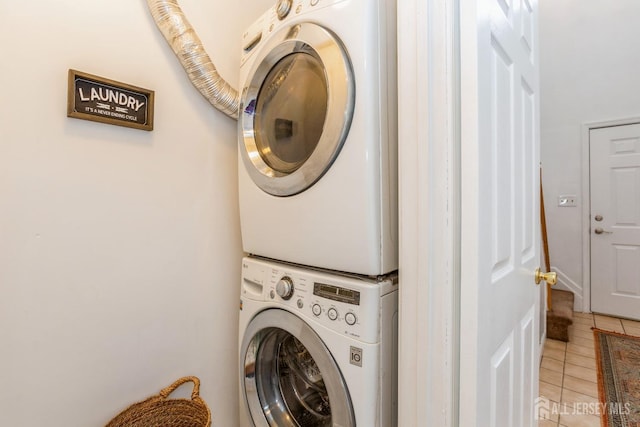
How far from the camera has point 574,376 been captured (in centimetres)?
205

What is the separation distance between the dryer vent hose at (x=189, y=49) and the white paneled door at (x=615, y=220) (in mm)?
3757

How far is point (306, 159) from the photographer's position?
3.02 feet


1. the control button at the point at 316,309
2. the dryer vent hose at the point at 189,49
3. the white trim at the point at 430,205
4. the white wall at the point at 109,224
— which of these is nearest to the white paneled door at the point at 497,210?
the white trim at the point at 430,205

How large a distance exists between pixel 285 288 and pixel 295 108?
58 cm

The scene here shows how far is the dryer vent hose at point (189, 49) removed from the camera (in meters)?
1.08

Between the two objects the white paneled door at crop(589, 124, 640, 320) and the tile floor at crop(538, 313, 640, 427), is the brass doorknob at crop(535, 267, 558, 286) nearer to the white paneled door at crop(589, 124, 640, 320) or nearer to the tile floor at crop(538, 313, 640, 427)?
the tile floor at crop(538, 313, 640, 427)

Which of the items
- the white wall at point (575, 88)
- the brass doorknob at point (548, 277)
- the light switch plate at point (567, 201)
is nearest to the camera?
the brass doorknob at point (548, 277)

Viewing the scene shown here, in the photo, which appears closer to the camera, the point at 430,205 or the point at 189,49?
the point at 430,205

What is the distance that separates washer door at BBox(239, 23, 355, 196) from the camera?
79 cm

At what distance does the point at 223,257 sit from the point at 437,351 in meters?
0.95

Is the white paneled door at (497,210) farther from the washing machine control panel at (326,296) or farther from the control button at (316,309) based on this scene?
the control button at (316,309)

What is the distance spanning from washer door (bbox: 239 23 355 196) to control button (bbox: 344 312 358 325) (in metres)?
0.37

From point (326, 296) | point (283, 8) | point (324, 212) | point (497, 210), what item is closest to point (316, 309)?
point (326, 296)

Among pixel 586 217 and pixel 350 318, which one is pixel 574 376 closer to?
pixel 586 217
